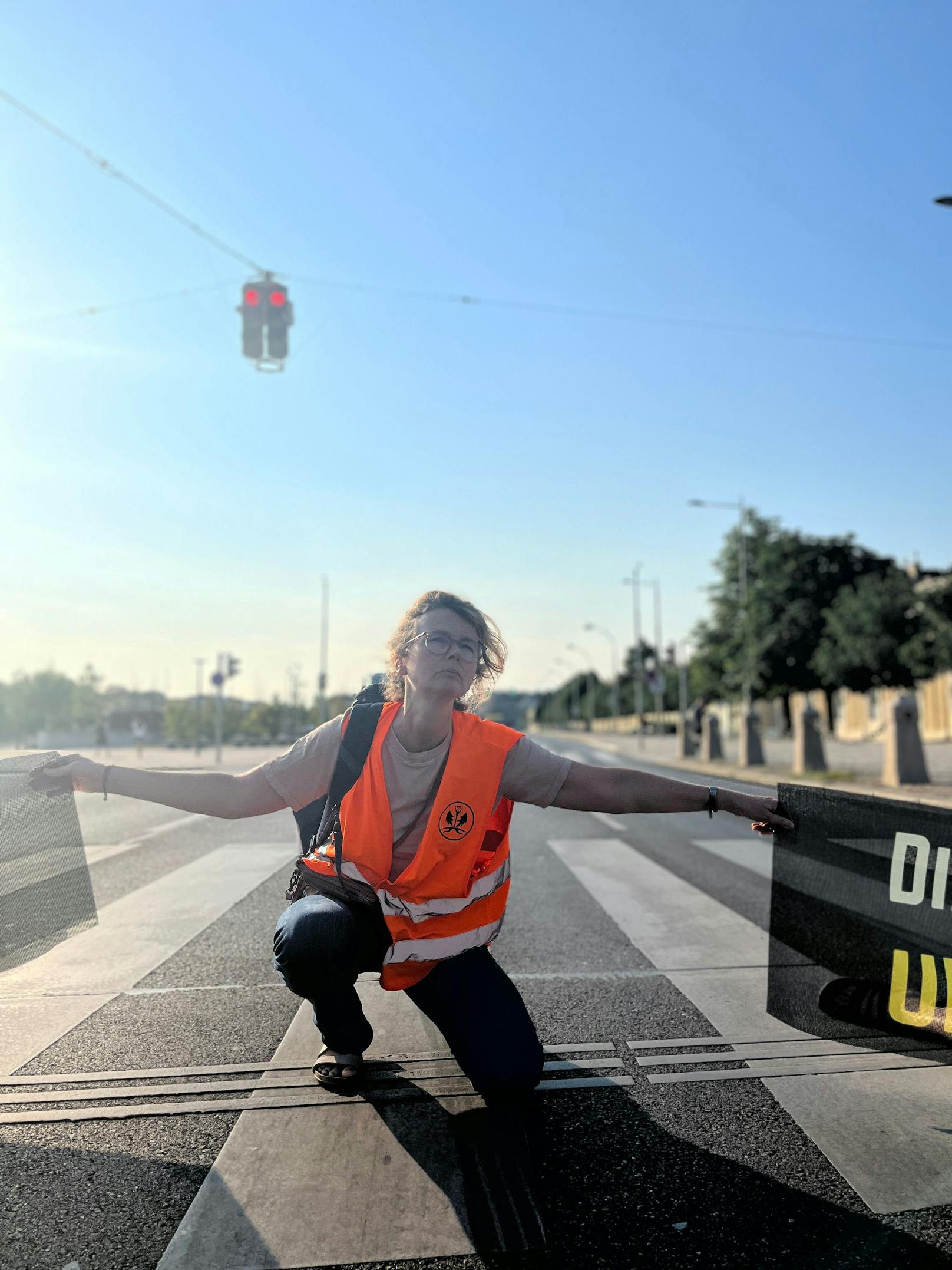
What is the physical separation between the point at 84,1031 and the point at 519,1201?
2.04m

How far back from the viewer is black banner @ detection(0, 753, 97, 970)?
303cm

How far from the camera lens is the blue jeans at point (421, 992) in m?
2.69

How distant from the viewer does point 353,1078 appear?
10.3 feet

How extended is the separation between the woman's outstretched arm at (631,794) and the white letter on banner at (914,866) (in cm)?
57

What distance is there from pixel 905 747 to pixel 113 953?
1337 cm

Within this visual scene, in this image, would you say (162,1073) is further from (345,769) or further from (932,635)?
(932,635)

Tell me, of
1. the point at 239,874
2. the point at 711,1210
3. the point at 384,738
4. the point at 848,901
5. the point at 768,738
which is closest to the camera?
the point at 711,1210

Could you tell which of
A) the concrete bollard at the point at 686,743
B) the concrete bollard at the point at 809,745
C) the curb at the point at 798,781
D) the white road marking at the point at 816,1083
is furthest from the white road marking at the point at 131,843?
the concrete bollard at the point at 686,743

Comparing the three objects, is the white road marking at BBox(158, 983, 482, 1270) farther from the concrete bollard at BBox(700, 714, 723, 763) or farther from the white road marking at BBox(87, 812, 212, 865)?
the concrete bollard at BBox(700, 714, 723, 763)

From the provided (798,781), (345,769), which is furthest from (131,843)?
(798,781)

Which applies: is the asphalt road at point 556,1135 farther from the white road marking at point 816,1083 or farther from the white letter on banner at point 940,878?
the white letter on banner at point 940,878

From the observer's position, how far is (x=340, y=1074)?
10.2 ft

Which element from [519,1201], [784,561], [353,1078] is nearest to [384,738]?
[353,1078]

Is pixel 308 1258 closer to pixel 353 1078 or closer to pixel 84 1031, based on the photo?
pixel 353 1078
